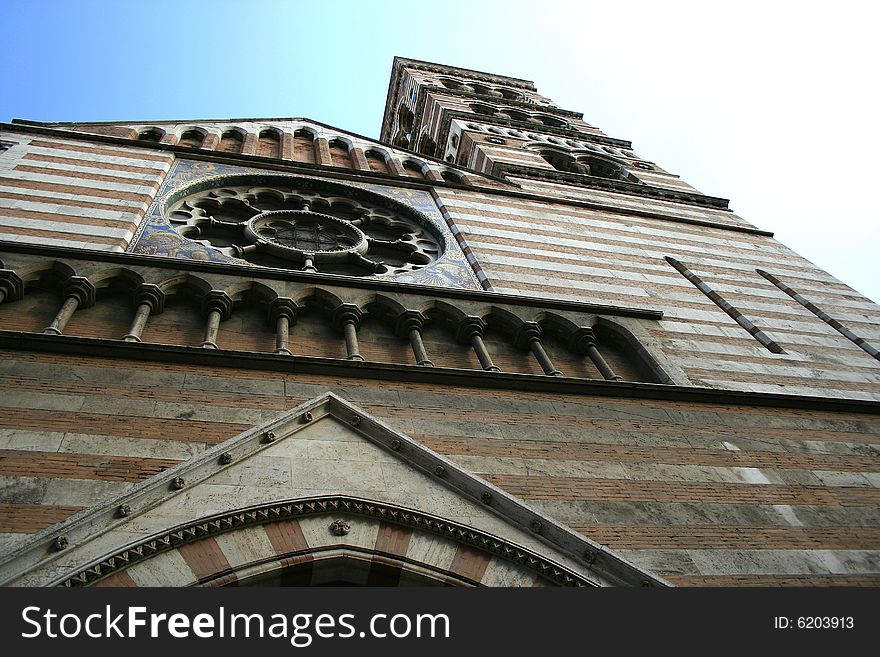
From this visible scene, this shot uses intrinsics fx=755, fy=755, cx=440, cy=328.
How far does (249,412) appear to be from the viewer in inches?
207

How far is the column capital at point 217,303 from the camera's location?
660 centimetres

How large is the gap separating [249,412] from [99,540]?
4.82ft

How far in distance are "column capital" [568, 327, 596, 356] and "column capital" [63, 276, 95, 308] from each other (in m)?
4.50

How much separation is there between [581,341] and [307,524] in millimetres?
4029

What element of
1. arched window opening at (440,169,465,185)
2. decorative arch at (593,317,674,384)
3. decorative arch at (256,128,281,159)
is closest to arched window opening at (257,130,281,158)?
decorative arch at (256,128,281,159)

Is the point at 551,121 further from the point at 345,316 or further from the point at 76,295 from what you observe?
the point at 76,295

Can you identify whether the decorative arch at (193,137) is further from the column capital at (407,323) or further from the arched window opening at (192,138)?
the column capital at (407,323)

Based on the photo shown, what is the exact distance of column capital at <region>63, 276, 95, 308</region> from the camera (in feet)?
20.9

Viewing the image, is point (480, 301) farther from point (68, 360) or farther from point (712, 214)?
point (712, 214)

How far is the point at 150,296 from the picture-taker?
6523mm

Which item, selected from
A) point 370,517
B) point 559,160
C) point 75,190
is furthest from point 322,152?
point 370,517

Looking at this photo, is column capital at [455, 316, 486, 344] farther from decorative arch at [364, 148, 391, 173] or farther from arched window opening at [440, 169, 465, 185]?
decorative arch at [364, 148, 391, 173]

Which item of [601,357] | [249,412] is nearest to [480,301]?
[601,357]

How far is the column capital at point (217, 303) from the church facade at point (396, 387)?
2 cm
